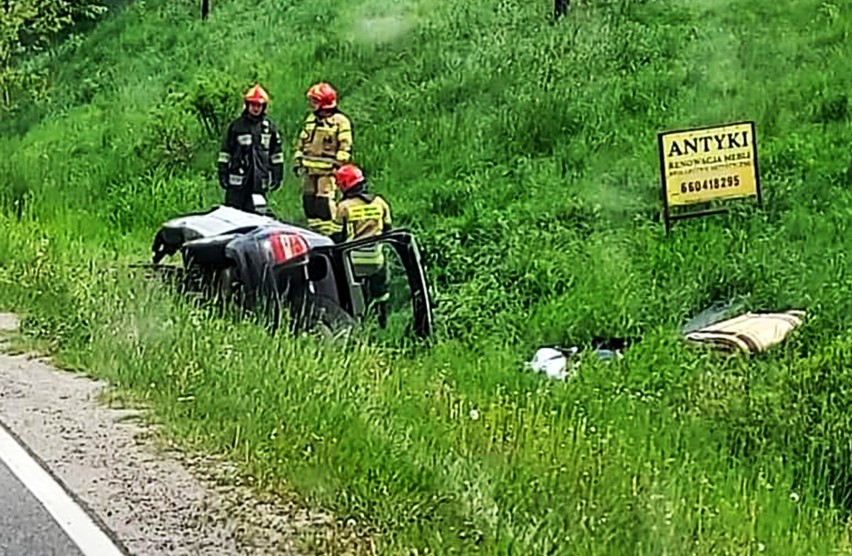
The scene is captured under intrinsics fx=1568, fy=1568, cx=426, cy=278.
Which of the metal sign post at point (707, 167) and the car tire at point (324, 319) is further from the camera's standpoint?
the metal sign post at point (707, 167)

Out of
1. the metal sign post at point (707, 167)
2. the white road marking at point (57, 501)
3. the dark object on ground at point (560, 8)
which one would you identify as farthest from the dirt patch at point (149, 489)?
the dark object on ground at point (560, 8)

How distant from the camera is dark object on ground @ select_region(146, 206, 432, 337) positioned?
11.2m

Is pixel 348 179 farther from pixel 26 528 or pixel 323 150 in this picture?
pixel 26 528

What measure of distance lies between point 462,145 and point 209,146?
5.68 meters

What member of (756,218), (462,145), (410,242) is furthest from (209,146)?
(410,242)

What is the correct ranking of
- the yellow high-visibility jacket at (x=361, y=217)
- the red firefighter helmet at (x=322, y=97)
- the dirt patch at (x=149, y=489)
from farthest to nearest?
the red firefighter helmet at (x=322, y=97) → the yellow high-visibility jacket at (x=361, y=217) → the dirt patch at (x=149, y=489)

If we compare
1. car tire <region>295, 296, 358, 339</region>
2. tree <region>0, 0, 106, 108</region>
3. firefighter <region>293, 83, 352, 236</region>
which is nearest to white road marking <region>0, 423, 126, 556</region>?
car tire <region>295, 296, 358, 339</region>

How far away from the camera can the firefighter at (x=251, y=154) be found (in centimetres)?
1572

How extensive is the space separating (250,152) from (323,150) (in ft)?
4.50

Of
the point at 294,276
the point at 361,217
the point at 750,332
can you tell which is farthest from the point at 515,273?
the point at 294,276

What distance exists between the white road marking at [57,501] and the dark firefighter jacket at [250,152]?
810cm

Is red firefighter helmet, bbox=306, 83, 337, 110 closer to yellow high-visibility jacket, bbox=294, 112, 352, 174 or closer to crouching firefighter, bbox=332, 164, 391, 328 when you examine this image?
yellow high-visibility jacket, bbox=294, 112, 352, 174

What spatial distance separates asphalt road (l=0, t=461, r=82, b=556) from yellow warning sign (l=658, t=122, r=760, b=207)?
30.7 ft

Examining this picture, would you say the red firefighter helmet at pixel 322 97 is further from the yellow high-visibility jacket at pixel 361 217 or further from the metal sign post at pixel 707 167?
the metal sign post at pixel 707 167
